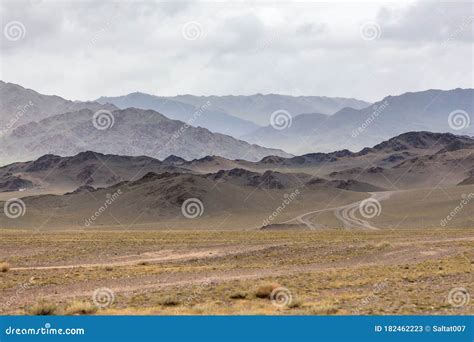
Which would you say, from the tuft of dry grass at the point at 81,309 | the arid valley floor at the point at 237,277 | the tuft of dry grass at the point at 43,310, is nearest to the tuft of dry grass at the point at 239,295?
the arid valley floor at the point at 237,277

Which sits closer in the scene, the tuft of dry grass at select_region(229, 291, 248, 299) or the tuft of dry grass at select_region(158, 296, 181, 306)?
the tuft of dry grass at select_region(158, 296, 181, 306)

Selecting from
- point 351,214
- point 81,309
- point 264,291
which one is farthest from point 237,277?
point 351,214

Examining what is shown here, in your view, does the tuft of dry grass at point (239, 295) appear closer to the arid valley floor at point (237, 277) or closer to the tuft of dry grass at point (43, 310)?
the arid valley floor at point (237, 277)

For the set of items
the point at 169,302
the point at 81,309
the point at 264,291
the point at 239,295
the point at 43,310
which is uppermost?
the point at 264,291

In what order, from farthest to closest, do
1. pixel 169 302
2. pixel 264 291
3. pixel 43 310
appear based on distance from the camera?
pixel 264 291
pixel 169 302
pixel 43 310

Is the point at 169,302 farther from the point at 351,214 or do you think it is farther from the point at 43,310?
the point at 351,214

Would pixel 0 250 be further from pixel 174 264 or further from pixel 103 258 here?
pixel 174 264

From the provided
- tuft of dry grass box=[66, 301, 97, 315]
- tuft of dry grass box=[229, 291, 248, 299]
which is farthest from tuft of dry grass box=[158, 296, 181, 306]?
tuft of dry grass box=[66, 301, 97, 315]

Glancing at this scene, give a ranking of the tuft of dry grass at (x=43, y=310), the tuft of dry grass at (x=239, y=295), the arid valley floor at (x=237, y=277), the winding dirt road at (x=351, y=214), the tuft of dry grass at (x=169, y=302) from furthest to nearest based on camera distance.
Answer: the winding dirt road at (x=351, y=214) < the tuft of dry grass at (x=239, y=295) < the tuft of dry grass at (x=169, y=302) < the arid valley floor at (x=237, y=277) < the tuft of dry grass at (x=43, y=310)

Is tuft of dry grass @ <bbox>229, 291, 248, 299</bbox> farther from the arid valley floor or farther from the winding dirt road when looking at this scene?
the winding dirt road

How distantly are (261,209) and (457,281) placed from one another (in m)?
99.5

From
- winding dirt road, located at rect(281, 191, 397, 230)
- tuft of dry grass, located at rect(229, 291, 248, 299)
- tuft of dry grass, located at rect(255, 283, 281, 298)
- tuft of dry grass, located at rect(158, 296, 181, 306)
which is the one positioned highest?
winding dirt road, located at rect(281, 191, 397, 230)
